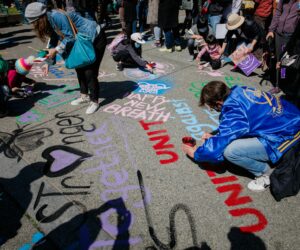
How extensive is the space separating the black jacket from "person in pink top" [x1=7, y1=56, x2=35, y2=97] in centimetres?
371

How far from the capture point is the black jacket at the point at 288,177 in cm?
237

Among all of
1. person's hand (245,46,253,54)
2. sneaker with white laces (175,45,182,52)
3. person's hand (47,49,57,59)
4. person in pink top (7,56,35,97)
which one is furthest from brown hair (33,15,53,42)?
sneaker with white laces (175,45,182,52)

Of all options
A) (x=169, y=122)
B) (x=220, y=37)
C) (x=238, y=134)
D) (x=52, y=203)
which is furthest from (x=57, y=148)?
(x=220, y=37)

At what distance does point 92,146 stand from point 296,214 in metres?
2.16

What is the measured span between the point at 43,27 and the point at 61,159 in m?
1.56

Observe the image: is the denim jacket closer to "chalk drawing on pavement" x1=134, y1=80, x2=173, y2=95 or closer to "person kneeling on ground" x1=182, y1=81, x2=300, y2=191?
"chalk drawing on pavement" x1=134, y1=80, x2=173, y2=95

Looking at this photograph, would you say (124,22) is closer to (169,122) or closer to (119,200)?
(169,122)

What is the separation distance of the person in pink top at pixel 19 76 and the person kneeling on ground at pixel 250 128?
120 inches

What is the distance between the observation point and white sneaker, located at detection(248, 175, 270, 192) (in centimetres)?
252

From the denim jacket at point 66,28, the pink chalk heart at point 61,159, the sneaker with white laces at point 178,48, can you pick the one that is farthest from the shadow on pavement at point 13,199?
the sneaker with white laces at point 178,48

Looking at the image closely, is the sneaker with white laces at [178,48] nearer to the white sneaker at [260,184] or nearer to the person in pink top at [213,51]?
the person in pink top at [213,51]

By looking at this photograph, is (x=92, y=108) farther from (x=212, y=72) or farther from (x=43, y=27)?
(x=212, y=72)

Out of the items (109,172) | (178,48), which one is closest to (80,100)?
(109,172)

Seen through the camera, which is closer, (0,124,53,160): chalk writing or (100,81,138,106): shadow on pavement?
(0,124,53,160): chalk writing
